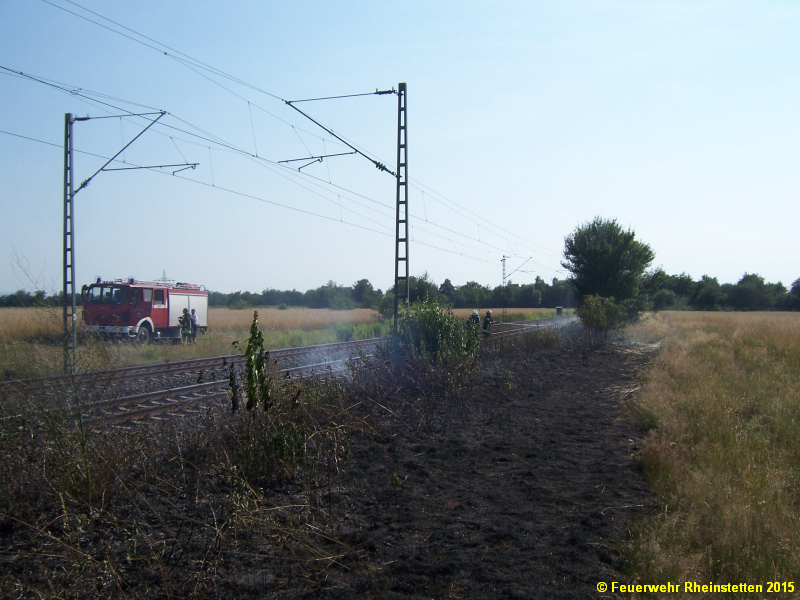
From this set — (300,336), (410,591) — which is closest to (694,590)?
(410,591)

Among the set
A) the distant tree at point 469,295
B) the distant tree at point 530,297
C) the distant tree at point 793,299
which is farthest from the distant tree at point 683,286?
the distant tree at point 469,295

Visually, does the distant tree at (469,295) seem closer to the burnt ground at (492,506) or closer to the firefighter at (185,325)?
the firefighter at (185,325)

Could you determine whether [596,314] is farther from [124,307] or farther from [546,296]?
[546,296]

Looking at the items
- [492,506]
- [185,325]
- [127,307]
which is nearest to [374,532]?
[492,506]

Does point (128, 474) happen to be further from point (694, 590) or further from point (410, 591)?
point (694, 590)

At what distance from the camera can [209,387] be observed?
12148mm

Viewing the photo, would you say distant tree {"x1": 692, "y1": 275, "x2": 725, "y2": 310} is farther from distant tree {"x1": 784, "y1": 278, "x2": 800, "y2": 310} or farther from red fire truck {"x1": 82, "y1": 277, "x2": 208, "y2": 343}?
red fire truck {"x1": 82, "y1": 277, "x2": 208, "y2": 343}

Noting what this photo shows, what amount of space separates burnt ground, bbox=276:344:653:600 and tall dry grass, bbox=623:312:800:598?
0.27m

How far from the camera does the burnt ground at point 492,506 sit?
3.64 m

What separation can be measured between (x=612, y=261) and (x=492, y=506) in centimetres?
2954

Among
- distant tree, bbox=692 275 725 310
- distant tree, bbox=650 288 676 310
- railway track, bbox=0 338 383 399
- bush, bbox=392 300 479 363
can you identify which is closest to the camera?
railway track, bbox=0 338 383 399

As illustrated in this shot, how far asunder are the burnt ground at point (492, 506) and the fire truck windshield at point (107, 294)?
1724 cm

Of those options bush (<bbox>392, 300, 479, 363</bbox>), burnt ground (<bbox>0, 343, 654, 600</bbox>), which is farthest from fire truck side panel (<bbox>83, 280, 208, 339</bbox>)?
burnt ground (<bbox>0, 343, 654, 600</bbox>)

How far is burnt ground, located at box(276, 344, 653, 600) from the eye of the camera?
3.64m
